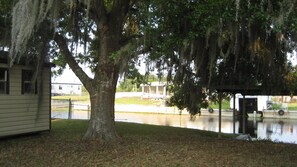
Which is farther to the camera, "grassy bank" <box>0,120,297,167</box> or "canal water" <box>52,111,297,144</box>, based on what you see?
"canal water" <box>52,111,297,144</box>

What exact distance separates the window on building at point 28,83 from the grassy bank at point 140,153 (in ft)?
5.50

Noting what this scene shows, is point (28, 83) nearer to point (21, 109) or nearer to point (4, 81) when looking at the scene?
point (21, 109)

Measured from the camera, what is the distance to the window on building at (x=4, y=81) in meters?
12.5

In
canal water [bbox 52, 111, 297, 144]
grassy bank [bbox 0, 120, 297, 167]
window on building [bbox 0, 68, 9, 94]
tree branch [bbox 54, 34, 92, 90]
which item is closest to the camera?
grassy bank [bbox 0, 120, 297, 167]

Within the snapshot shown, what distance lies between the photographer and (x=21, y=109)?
13195 mm

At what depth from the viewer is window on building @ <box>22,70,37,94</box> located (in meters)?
13.3

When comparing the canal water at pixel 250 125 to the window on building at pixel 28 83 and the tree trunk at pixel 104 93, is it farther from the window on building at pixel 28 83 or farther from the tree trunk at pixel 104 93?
the window on building at pixel 28 83

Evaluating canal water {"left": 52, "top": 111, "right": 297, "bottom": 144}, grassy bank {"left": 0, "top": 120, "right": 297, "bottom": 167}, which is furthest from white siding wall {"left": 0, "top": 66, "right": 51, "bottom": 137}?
canal water {"left": 52, "top": 111, "right": 297, "bottom": 144}

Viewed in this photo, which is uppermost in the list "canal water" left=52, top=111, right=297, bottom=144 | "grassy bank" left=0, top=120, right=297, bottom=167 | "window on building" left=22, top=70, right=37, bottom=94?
"window on building" left=22, top=70, right=37, bottom=94

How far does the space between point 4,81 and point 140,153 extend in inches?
204

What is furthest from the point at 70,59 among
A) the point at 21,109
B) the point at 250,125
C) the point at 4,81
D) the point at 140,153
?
the point at 250,125

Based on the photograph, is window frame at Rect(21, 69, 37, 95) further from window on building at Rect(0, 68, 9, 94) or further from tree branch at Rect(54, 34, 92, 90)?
tree branch at Rect(54, 34, 92, 90)

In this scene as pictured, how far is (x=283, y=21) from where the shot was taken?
282 inches

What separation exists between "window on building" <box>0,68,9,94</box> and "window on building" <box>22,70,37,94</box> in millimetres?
732
